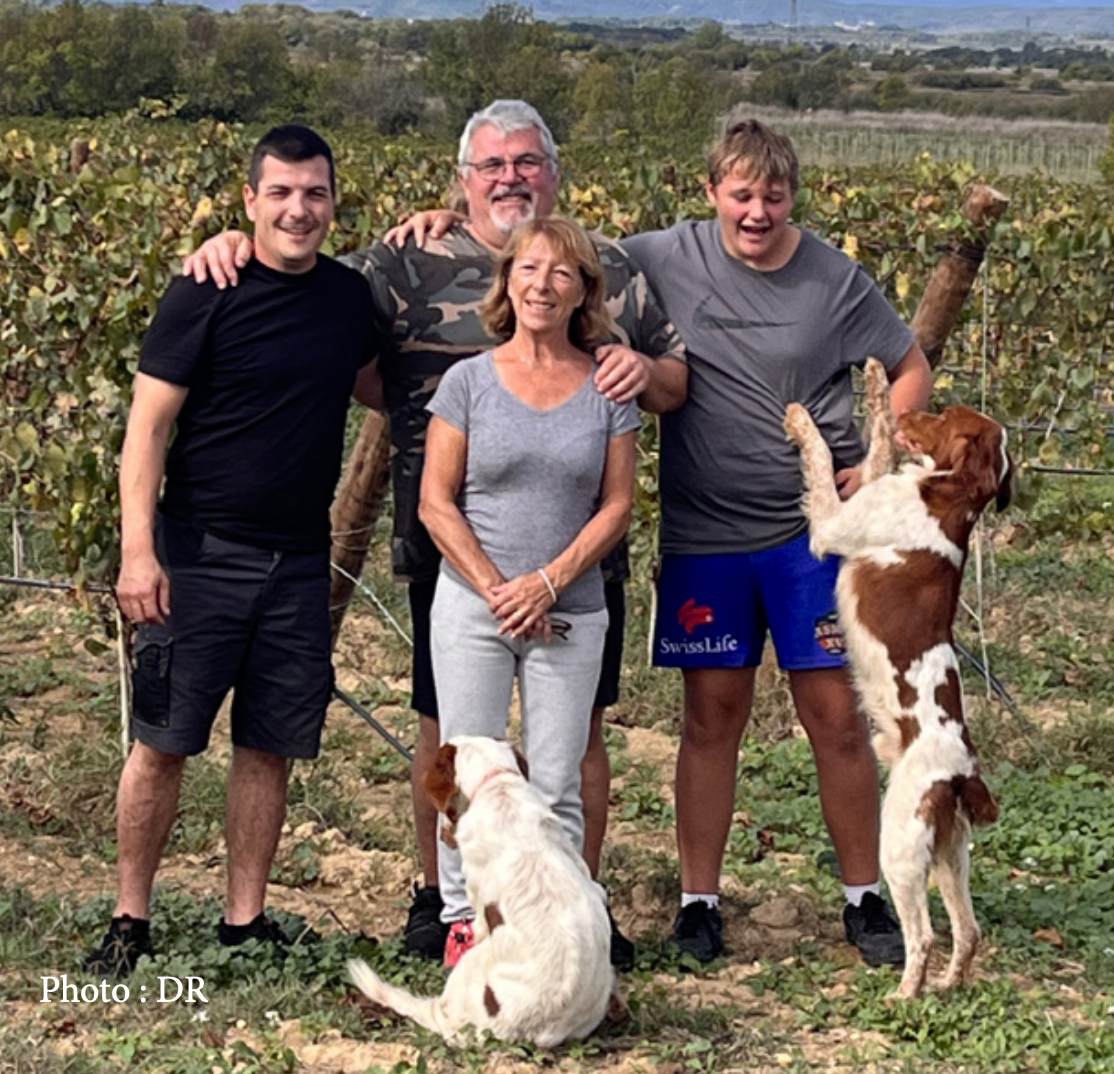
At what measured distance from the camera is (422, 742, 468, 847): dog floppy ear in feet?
13.0

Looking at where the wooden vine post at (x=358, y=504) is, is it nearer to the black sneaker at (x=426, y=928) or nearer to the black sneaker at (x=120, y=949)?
the black sneaker at (x=426, y=928)

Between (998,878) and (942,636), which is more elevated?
(942,636)

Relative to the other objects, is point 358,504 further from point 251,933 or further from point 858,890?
point 858,890

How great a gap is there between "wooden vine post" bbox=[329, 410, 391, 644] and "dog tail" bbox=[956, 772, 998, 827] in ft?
6.44

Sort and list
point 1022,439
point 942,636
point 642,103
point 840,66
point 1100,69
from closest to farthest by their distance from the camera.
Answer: point 942,636 < point 1022,439 < point 642,103 < point 840,66 < point 1100,69

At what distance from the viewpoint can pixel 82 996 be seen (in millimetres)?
4207

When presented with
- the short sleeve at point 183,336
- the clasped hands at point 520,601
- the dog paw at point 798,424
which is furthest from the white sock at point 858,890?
the short sleeve at point 183,336

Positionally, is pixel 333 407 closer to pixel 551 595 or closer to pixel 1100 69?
pixel 551 595

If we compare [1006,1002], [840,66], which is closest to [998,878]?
[1006,1002]

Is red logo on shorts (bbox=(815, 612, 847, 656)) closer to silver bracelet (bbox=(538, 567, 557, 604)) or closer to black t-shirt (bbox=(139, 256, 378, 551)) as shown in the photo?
silver bracelet (bbox=(538, 567, 557, 604))

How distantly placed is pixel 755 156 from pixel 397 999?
7.03 ft

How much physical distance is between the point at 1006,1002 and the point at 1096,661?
389 centimetres

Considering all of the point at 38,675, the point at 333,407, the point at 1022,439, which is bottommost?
the point at 38,675

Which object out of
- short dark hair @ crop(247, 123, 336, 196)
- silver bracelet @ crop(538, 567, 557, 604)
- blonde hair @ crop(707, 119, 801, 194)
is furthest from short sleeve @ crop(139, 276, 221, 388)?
blonde hair @ crop(707, 119, 801, 194)
